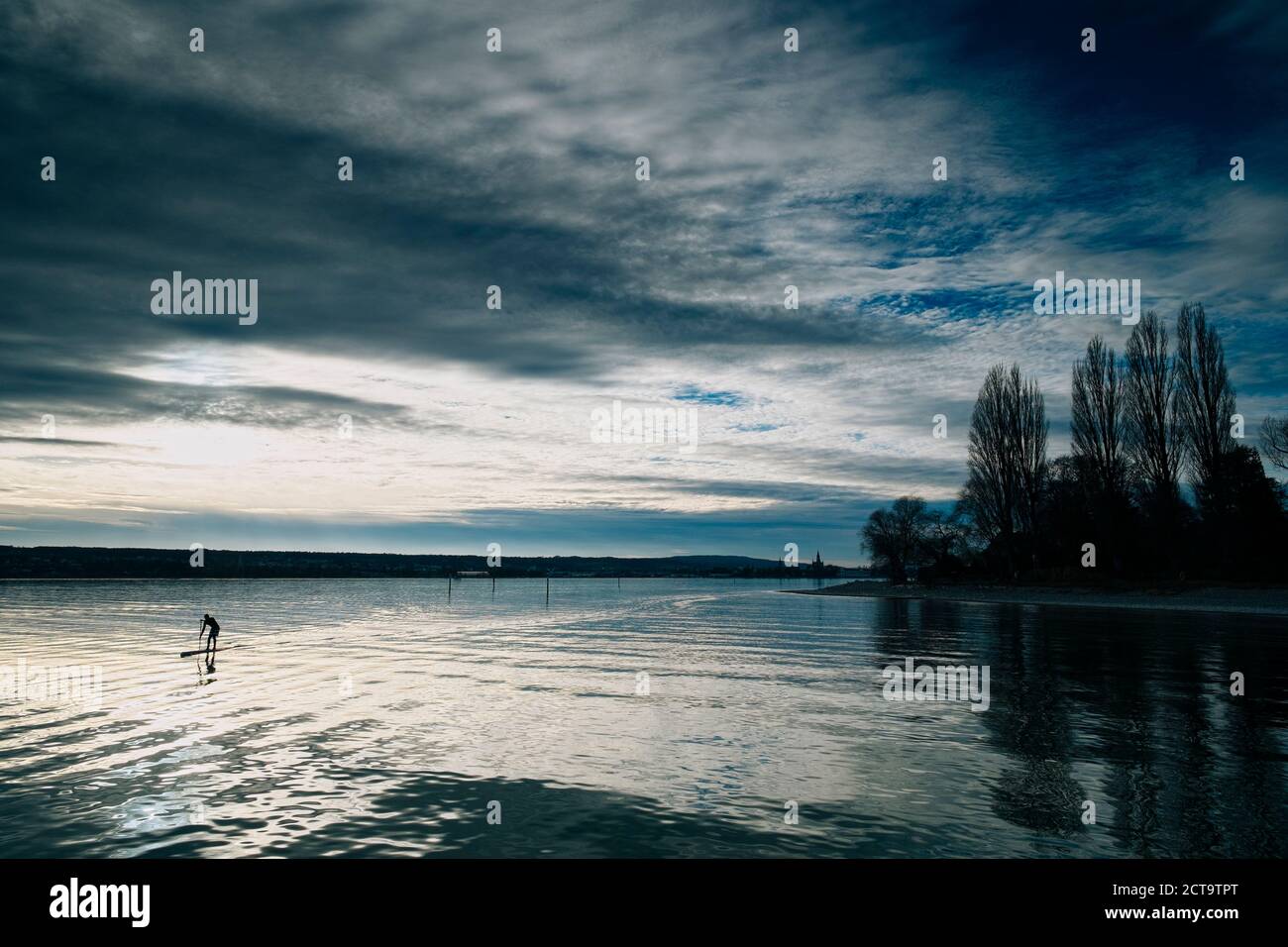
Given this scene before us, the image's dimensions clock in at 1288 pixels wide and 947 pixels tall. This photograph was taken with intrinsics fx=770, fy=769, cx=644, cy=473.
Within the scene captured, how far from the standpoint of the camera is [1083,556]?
90.2 m

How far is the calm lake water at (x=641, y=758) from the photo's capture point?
1098 centimetres

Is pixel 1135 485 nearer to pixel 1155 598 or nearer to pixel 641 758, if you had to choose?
pixel 1155 598

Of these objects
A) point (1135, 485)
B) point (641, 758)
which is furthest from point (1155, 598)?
point (641, 758)

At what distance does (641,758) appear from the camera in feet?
52.2

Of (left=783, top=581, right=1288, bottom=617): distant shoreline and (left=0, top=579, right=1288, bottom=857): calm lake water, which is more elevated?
(left=0, top=579, right=1288, bottom=857): calm lake water

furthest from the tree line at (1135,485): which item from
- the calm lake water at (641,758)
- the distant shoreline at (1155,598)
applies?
the calm lake water at (641,758)

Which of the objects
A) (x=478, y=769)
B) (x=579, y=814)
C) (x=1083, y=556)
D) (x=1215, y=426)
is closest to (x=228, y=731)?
(x=478, y=769)

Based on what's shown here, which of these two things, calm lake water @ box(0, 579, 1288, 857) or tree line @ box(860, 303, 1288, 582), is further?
tree line @ box(860, 303, 1288, 582)

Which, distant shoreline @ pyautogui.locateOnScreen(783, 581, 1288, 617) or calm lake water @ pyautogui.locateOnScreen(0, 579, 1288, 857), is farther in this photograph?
distant shoreline @ pyautogui.locateOnScreen(783, 581, 1288, 617)

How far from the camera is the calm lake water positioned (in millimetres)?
10984

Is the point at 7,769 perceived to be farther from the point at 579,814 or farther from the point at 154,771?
the point at 579,814

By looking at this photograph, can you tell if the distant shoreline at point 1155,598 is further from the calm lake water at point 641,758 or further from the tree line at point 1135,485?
the calm lake water at point 641,758

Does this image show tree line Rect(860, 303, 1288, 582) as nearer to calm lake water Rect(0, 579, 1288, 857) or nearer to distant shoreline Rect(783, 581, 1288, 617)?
distant shoreline Rect(783, 581, 1288, 617)

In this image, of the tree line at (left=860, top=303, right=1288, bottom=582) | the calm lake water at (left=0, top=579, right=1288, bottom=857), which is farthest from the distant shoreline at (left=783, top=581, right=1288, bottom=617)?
the calm lake water at (left=0, top=579, right=1288, bottom=857)
